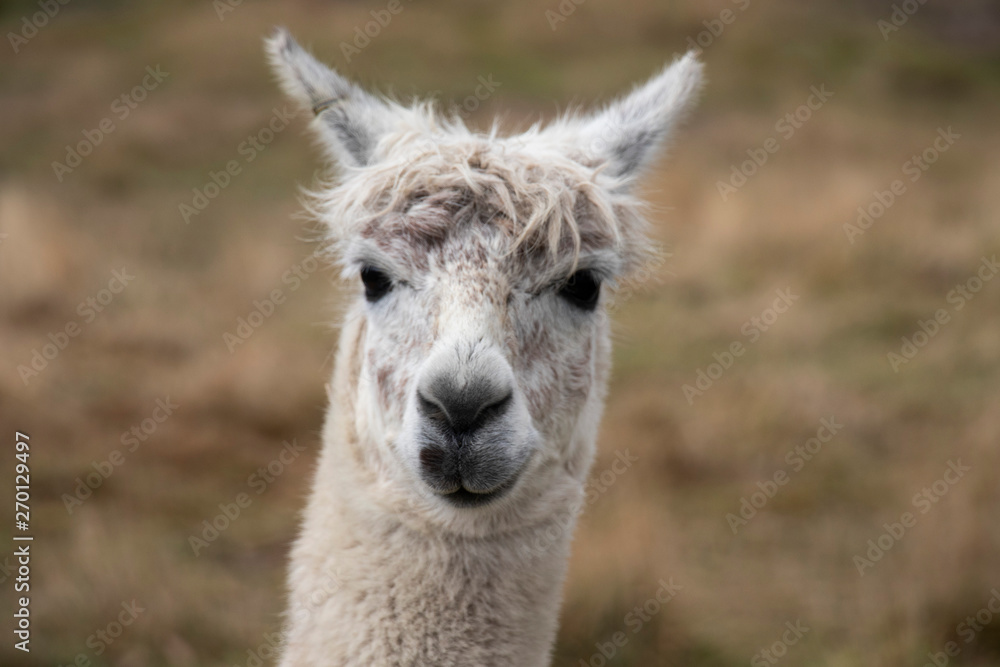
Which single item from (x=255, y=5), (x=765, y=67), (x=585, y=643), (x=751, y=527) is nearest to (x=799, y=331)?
(x=751, y=527)

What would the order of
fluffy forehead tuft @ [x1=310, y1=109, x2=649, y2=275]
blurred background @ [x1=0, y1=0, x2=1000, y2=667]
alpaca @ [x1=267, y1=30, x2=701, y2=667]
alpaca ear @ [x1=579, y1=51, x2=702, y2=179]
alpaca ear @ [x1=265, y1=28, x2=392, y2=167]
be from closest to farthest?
1. alpaca @ [x1=267, y1=30, x2=701, y2=667]
2. fluffy forehead tuft @ [x1=310, y1=109, x2=649, y2=275]
3. alpaca ear @ [x1=265, y1=28, x2=392, y2=167]
4. alpaca ear @ [x1=579, y1=51, x2=702, y2=179]
5. blurred background @ [x1=0, y1=0, x2=1000, y2=667]

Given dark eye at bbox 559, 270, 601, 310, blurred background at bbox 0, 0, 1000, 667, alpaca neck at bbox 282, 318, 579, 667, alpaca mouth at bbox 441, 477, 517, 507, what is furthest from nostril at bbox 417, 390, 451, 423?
blurred background at bbox 0, 0, 1000, 667

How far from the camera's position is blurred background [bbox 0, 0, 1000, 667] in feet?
14.9

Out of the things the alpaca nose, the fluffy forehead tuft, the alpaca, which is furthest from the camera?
the fluffy forehead tuft

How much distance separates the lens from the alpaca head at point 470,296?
7.45ft

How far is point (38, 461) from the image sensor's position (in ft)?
19.3

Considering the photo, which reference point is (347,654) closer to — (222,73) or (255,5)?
(222,73)

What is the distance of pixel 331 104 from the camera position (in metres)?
2.98

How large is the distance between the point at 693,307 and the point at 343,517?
7.31m

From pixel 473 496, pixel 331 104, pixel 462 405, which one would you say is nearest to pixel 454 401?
pixel 462 405

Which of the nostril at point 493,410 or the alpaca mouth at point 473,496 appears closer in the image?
the nostril at point 493,410

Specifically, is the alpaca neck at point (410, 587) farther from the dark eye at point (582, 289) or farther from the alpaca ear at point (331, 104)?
the alpaca ear at point (331, 104)

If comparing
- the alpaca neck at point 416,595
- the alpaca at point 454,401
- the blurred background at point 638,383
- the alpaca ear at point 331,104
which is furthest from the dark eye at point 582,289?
the alpaca ear at point 331,104

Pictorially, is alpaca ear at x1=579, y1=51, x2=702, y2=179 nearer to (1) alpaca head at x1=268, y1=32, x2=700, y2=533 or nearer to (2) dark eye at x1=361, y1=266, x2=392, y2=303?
(1) alpaca head at x1=268, y1=32, x2=700, y2=533
